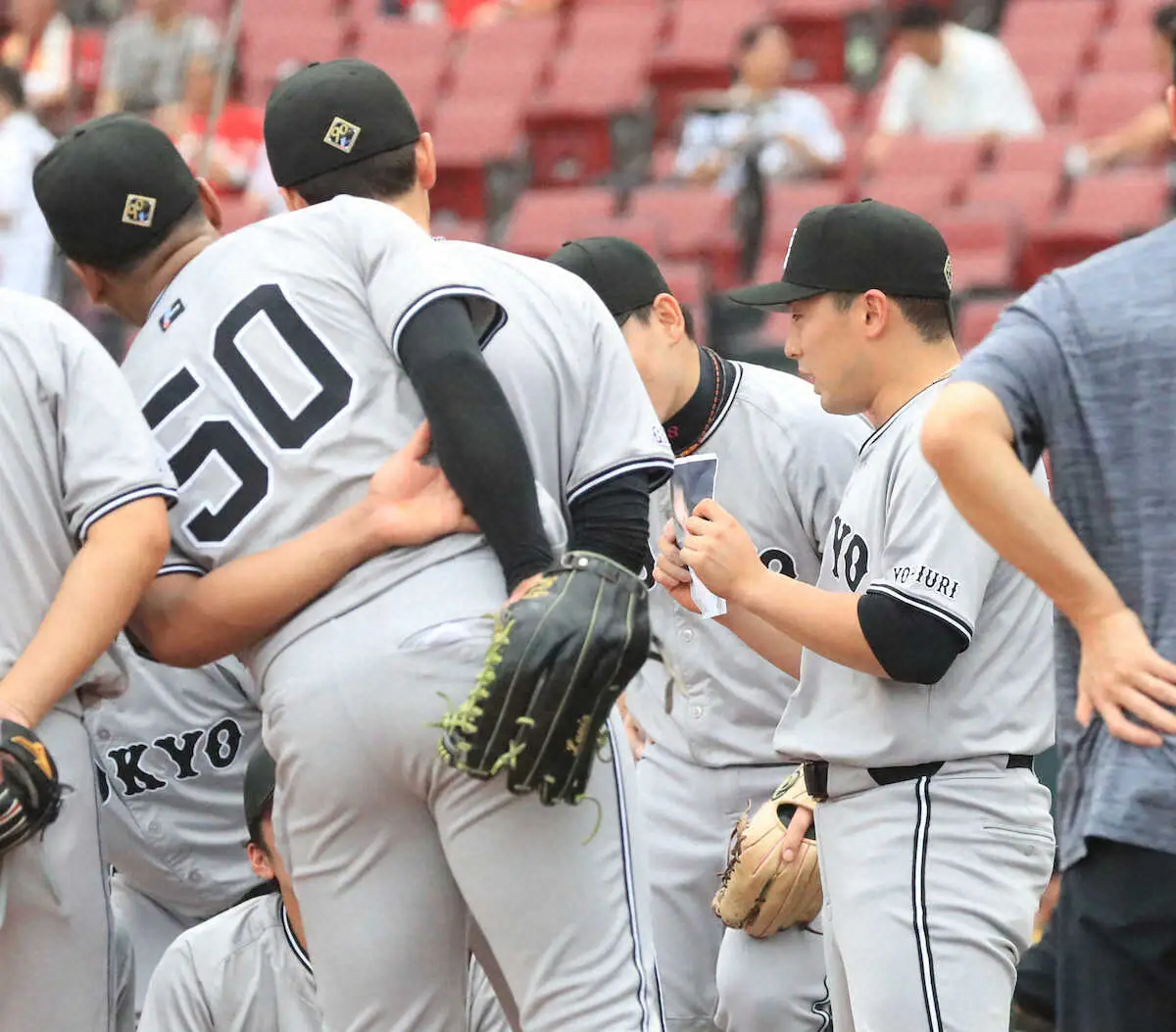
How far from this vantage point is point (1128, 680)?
2021mm

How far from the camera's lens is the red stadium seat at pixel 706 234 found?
9359mm

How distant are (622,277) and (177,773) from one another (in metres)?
1.32

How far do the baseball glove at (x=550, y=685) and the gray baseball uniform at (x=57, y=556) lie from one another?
59cm

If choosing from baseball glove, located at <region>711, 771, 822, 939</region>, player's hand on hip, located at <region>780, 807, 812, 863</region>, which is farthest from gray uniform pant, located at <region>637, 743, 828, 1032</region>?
player's hand on hip, located at <region>780, 807, 812, 863</region>

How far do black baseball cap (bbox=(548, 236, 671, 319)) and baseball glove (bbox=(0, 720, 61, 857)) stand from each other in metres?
1.60

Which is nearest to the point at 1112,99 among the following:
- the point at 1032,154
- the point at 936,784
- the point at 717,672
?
the point at 1032,154

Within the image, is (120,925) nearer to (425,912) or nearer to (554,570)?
(425,912)

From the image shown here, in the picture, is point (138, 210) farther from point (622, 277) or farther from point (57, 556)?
point (622, 277)

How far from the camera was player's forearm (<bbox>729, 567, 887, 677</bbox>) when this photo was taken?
2838mm

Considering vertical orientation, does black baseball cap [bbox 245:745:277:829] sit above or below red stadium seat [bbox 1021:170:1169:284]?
above

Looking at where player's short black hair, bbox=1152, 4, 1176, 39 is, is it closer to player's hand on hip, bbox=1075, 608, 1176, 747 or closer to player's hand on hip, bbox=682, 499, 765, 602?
player's hand on hip, bbox=1075, 608, 1176, 747

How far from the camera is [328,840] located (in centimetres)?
252

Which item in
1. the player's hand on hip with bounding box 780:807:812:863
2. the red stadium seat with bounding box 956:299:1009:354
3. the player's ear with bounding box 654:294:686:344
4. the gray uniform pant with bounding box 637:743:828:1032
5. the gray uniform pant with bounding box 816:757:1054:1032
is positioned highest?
the player's ear with bounding box 654:294:686:344

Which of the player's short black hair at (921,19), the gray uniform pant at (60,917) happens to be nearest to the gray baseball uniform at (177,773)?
the gray uniform pant at (60,917)
